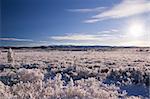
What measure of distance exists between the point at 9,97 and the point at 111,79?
645 cm

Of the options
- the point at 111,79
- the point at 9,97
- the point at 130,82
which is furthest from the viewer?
the point at 111,79

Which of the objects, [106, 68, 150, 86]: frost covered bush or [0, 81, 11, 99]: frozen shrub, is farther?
[106, 68, 150, 86]: frost covered bush

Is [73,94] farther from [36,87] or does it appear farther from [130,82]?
[130,82]

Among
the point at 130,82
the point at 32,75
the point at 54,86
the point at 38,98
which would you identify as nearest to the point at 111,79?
the point at 130,82

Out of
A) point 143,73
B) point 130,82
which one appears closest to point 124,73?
point 143,73

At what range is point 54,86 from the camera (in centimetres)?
1155

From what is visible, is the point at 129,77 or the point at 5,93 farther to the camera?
the point at 129,77

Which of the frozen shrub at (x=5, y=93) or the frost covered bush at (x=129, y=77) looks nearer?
the frozen shrub at (x=5, y=93)

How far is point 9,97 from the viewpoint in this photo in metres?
9.96

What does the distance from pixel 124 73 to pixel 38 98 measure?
740cm

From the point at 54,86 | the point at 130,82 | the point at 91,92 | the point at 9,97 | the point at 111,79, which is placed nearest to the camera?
the point at 9,97

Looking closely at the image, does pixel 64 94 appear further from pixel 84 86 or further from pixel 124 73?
pixel 124 73

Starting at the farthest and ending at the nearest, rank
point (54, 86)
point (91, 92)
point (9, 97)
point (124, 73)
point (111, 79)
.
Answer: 1. point (124, 73)
2. point (111, 79)
3. point (54, 86)
4. point (91, 92)
5. point (9, 97)

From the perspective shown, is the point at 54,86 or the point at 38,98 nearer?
the point at 38,98
